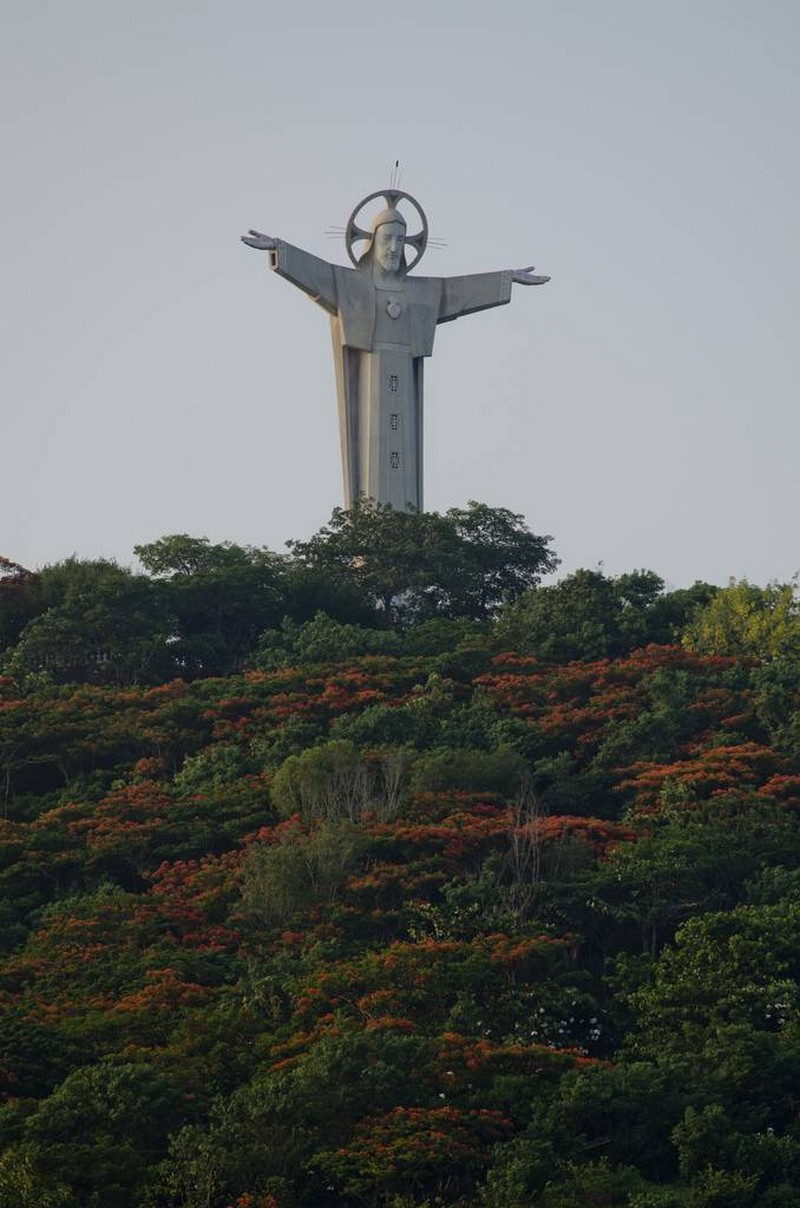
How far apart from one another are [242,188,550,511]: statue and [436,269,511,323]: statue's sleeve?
82 cm

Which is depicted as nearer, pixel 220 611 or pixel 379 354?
pixel 220 611

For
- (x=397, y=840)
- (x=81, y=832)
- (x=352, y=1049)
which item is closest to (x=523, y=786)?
(x=397, y=840)

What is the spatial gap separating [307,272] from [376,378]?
8.52 ft

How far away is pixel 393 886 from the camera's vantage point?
35.3m

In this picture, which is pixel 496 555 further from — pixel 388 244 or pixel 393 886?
pixel 393 886

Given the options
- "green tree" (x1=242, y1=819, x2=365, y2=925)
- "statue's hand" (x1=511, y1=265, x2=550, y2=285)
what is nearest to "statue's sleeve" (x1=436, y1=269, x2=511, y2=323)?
"statue's hand" (x1=511, y1=265, x2=550, y2=285)

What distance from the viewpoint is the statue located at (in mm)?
53938

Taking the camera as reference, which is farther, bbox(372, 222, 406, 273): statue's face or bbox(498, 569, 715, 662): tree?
bbox(372, 222, 406, 273): statue's face

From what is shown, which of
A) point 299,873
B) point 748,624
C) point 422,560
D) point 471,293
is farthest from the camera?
point 471,293

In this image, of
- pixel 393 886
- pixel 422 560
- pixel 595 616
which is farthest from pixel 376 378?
pixel 393 886

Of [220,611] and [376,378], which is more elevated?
[376,378]

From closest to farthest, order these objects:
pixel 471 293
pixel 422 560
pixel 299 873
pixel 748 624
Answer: pixel 299 873
pixel 748 624
pixel 422 560
pixel 471 293

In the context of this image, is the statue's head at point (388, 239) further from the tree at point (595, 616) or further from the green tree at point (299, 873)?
the green tree at point (299, 873)

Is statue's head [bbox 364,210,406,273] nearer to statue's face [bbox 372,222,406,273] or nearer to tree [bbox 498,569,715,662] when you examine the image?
statue's face [bbox 372,222,406,273]
